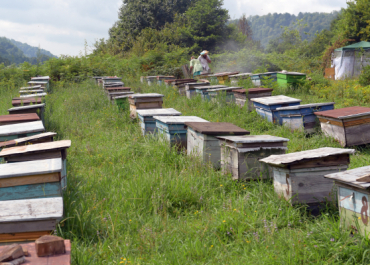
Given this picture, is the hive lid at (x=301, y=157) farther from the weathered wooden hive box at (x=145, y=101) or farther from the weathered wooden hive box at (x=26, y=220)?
the weathered wooden hive box at (x=145, y=101)

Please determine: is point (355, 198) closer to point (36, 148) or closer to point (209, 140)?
point (209, 140)

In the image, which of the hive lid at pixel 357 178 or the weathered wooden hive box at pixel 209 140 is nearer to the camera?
the hive lid at pixel 357 178

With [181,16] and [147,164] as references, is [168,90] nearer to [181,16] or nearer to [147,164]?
[147,164]

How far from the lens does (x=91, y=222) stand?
279cm

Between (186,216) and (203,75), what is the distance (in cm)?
1131

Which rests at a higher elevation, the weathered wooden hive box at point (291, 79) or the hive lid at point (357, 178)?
the weathered wooden hive box at point (291, 79)

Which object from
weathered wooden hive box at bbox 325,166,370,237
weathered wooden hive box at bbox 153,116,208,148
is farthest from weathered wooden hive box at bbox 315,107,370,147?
weathered wooden hive box at bbox 325,166,370,237

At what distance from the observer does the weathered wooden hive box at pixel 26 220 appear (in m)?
2.06


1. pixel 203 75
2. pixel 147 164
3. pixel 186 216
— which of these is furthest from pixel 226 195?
pixel 203 75

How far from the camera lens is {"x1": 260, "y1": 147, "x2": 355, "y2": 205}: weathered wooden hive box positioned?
9.77ft

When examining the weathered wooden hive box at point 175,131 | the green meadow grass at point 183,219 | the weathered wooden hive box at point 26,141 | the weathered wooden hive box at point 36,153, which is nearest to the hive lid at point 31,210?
the green meadow grass at point 183,219

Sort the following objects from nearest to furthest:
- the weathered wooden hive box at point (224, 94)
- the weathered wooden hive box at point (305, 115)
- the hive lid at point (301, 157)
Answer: the hive lid at point (301, 157) → the weathered wooden hive box at point (305, 115) → the weathered wooden hive box at point (224, 94)

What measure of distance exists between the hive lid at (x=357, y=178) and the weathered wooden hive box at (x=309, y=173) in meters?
0.45

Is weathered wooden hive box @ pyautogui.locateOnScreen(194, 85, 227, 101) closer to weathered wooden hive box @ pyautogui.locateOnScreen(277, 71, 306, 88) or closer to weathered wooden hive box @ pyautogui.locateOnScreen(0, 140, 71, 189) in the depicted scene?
weathered wooden hive box @ pyautogui.locateOnScreen(277, 71, 306, 88)
